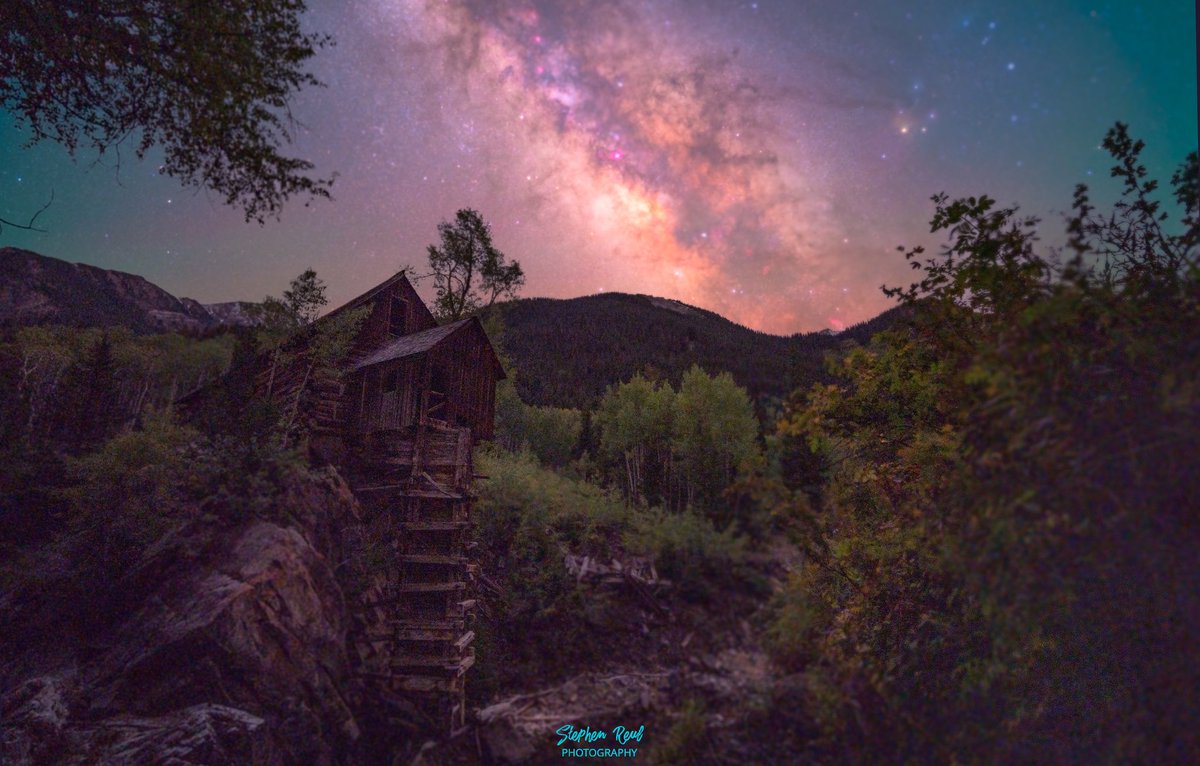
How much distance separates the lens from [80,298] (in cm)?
8738

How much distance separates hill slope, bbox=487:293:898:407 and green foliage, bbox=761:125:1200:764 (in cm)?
5258

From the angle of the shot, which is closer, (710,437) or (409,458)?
(409,458)

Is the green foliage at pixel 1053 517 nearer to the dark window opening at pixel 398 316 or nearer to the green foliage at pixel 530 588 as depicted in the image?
the green foliage at pixel 530 588

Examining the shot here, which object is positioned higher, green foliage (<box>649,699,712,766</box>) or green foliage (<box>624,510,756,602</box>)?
green foliage (<box>624,510,756,602</box>)

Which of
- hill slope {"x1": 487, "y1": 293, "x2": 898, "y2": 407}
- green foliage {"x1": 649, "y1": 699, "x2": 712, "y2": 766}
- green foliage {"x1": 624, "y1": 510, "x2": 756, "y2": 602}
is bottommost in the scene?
green foliage {"x1": 649, "y1": 699, "x2": 712, "y2": 766}

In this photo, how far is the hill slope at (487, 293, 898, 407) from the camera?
7775cm

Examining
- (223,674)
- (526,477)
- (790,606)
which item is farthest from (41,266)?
(790,606)

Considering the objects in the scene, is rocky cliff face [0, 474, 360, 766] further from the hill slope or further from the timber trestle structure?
the hill slope

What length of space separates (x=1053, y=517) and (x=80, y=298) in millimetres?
129246

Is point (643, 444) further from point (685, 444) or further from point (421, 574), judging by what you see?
point (421, 574)

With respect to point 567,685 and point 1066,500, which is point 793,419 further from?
point 567,685

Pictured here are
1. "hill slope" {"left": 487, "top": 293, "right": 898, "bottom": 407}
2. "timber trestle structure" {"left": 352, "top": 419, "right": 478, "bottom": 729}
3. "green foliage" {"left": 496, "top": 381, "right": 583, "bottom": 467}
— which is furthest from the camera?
"hill slope" {"left": 487, "top": 293, "right": 898, "bottom": 407}

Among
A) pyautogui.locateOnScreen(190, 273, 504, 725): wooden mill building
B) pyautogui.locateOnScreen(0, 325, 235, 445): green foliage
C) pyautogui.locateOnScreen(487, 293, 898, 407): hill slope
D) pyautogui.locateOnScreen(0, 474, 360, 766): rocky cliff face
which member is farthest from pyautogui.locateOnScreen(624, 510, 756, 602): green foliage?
pyautogui.locateOnScreen(487, 293, 898, 407): hill slope

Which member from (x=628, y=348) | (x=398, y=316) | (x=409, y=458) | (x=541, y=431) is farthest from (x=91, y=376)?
(x=628, y=348)
